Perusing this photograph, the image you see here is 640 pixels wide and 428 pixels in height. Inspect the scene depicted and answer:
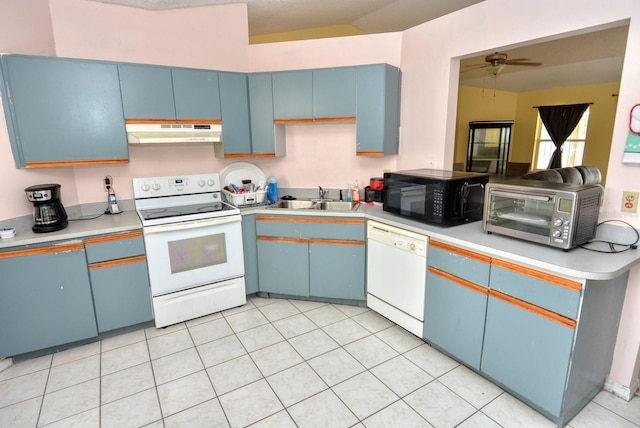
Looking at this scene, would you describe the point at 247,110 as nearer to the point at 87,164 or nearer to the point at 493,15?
the point at 87,164

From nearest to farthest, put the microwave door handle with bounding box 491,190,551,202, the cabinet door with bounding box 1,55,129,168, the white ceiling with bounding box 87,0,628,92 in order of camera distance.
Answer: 1. the microwave door handle with bounding box 491,190,551,202
2. the cabinet door with bounding box 1,55,129,168
3. the white ceiling with bounding box 87,0,628,92

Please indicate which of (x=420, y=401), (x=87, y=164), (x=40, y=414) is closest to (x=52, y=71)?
(x=87, y=164)

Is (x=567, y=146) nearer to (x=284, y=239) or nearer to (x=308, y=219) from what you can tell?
(x=308, y=219)

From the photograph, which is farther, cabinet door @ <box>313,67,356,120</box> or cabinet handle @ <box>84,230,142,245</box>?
cabinet door @ <box>313,67,356,120</box>

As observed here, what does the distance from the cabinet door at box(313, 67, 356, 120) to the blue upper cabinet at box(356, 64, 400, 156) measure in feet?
0.21

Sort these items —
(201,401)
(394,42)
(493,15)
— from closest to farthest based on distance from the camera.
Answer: (201,401), (493,15), (394,42)

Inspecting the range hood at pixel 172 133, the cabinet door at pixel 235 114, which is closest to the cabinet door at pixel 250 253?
the cabinet door at pixel 235 114

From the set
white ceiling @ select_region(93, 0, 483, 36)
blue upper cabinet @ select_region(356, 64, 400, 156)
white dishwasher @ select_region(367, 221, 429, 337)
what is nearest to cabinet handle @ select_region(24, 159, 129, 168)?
white ceiling @ select_region(93, 0, 483, 36)

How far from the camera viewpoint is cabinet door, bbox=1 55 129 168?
2.30 metres

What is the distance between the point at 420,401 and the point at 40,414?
2.20m

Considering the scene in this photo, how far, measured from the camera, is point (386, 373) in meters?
2.16

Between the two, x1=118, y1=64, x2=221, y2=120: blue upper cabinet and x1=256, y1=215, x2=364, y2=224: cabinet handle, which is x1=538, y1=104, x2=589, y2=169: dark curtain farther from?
x1=118, y1=64, x2=221, y2=120: blue upper cabinet

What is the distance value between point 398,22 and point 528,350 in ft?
12.3

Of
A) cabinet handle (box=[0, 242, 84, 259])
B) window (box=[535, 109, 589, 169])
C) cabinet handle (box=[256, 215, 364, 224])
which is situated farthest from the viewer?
window (box=[535, 109, 589, 169])
